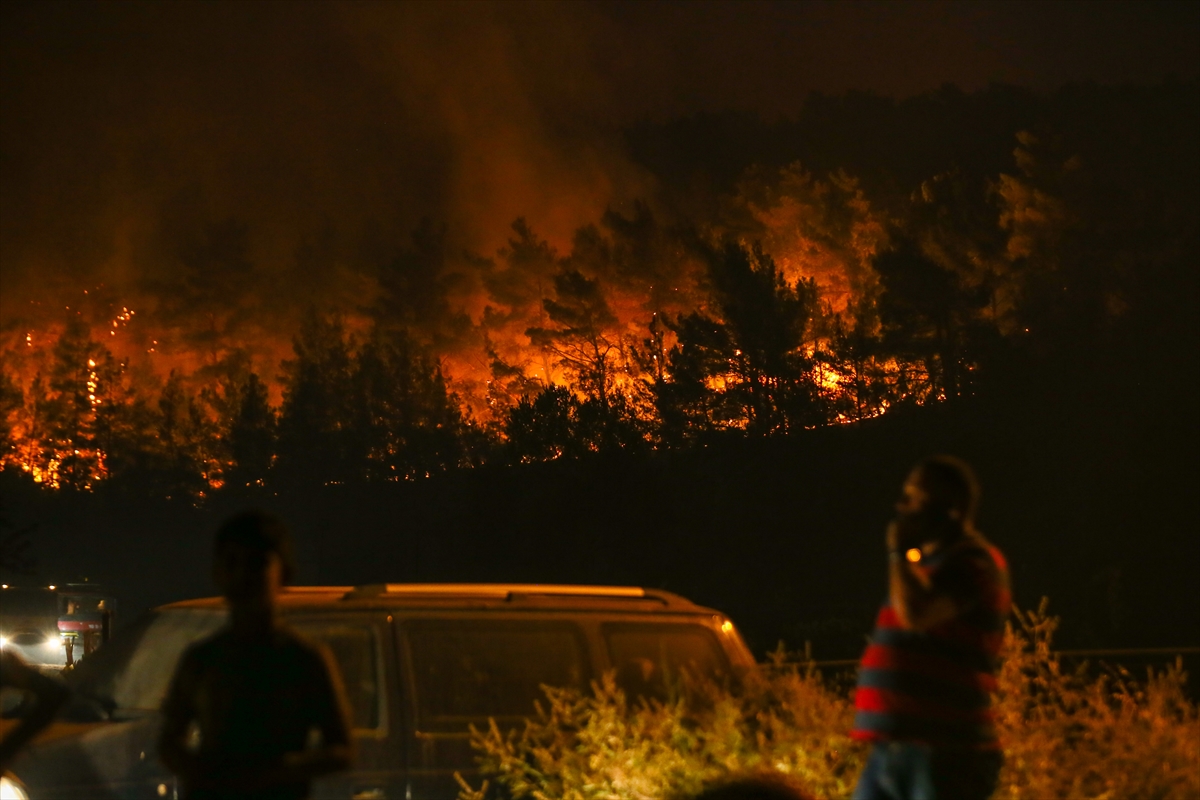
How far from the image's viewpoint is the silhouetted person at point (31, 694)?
406 centimetres

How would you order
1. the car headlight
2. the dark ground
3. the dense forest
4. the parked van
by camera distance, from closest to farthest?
the car headlight < the parked van < the dark ground < the dense forest

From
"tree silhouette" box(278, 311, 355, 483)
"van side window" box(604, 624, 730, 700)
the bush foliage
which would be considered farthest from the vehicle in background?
"tree silhouette" box(278, 311, 355, 483)

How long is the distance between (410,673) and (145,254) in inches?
4231

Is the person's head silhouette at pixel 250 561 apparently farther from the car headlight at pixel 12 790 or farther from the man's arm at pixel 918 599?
the car headlight at pixel 12 790

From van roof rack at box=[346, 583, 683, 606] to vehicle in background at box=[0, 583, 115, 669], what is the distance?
50.5 feet

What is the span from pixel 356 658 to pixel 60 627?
21083mm

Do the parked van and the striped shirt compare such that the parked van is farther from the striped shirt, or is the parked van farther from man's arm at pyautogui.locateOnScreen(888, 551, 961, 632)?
man's arm at pyautogui.locateOnScreen(888, 551, 961, 632)

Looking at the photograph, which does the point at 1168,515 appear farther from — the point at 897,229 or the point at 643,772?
the point at 643,772

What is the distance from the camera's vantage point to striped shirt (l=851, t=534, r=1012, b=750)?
4.52m

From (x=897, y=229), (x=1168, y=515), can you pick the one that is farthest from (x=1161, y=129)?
(x=1168, y=515)

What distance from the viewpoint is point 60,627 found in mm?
25875

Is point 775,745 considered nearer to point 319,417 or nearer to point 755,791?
point 755,791

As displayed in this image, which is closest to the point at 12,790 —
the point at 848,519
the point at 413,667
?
the point at 413,667

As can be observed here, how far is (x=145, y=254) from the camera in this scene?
109 meters
